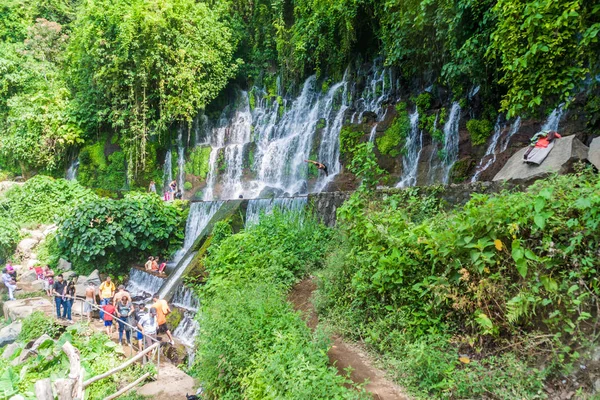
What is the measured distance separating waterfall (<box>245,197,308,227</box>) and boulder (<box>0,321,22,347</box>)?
5.83m

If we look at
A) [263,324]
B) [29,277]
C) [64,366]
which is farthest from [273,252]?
[29,277]

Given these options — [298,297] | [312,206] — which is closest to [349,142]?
[312,206]

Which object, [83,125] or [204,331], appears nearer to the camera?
[204,331]

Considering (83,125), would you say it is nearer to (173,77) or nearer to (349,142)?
(173,77)

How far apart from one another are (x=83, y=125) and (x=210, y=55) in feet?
24.1

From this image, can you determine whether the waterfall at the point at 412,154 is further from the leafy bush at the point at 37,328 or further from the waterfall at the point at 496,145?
the leafy bush at the point at 37,328

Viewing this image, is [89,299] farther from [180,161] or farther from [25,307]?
[180,161]

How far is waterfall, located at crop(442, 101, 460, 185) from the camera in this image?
11.0m

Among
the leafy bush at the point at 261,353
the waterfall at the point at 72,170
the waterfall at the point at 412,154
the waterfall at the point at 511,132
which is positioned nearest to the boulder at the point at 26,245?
the waterfall at the point at 72,170

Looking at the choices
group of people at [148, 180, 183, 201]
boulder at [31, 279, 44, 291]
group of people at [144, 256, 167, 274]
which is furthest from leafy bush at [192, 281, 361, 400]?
group of people at [148, 180, 183, 201]

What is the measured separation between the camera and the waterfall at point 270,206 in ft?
30.8

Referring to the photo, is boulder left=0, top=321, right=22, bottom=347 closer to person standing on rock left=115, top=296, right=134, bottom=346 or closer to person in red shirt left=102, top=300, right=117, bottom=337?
person in red shirt left=102, top=300, right=117, bottom=337

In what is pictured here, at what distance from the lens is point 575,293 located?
3271 mm

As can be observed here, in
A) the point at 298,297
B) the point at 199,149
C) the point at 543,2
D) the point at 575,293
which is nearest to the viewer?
the point at 575,293
